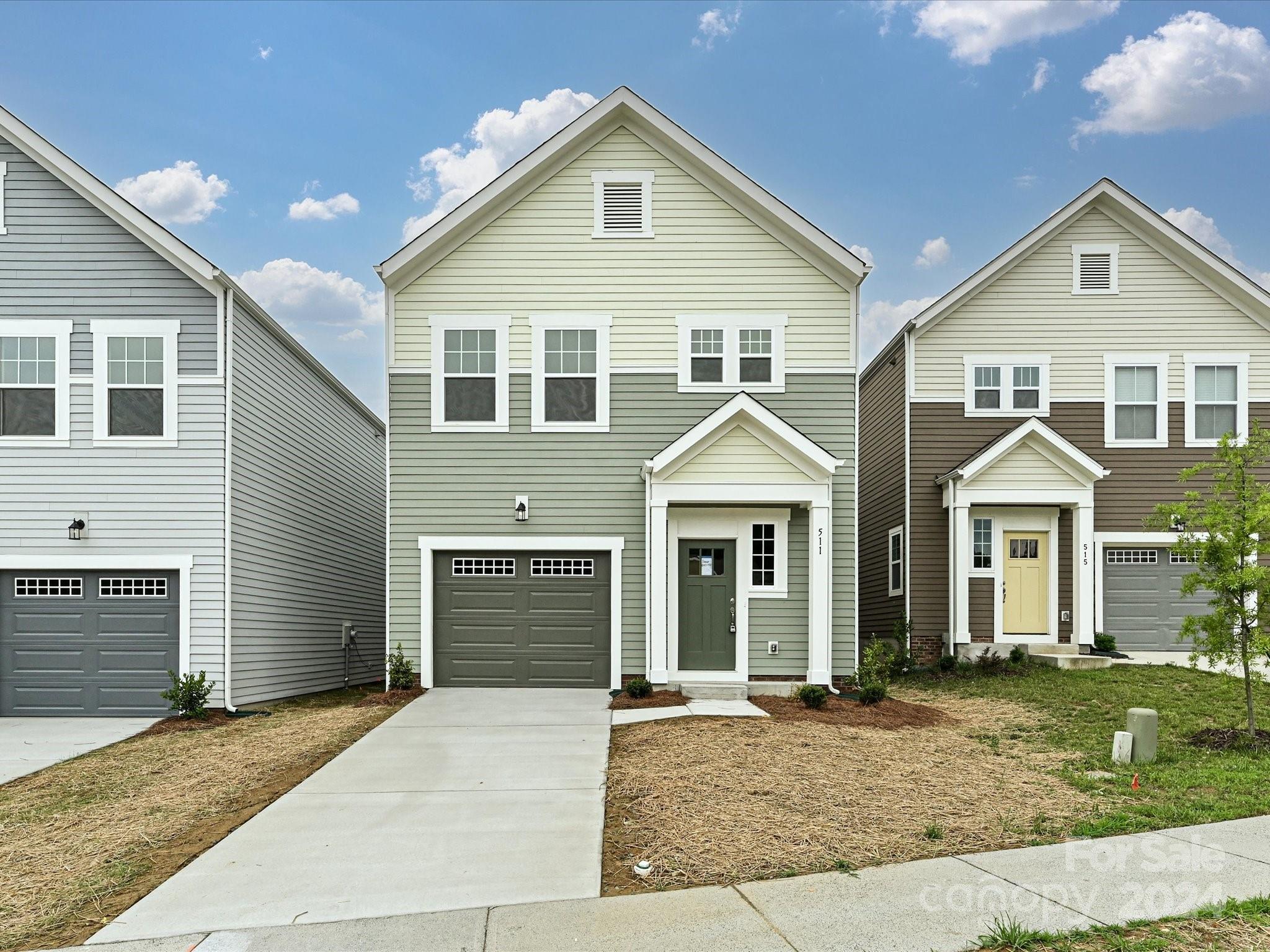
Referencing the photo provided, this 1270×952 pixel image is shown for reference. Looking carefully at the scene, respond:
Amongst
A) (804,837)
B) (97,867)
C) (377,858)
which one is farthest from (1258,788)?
(97,867)

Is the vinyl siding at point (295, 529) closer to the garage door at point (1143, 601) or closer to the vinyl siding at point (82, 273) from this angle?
the vinyl siding at point (82, 273)

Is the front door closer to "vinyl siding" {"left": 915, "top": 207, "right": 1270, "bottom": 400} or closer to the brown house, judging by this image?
the brown house

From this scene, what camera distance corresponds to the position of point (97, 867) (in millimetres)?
6621

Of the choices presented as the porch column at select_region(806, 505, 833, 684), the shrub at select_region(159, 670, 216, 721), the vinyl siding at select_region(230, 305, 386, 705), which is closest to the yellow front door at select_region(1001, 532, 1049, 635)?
the porch column at select_region(806, 505, 833, 684)

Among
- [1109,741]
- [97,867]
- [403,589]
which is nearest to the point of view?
[97,867]

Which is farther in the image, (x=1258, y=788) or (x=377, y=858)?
(x=1258, y=788)

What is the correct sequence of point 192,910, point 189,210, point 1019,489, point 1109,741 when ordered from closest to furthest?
point 192,910 → point 1109,741 → point 1019,489 → point 189,210

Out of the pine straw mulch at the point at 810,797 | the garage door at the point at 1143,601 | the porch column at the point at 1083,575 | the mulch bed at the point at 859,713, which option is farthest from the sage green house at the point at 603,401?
the garage door at the point at 1143,601

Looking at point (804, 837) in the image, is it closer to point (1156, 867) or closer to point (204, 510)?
point (1156, 867)

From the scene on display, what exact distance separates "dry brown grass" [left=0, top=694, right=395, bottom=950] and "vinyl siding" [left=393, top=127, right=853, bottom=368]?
6.29 m

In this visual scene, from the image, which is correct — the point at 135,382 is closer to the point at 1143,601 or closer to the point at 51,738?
the point at 51,738

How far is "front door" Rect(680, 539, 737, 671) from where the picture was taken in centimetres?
1447

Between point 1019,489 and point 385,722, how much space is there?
1157 cm

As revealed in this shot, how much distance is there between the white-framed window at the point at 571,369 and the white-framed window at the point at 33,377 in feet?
21.8
